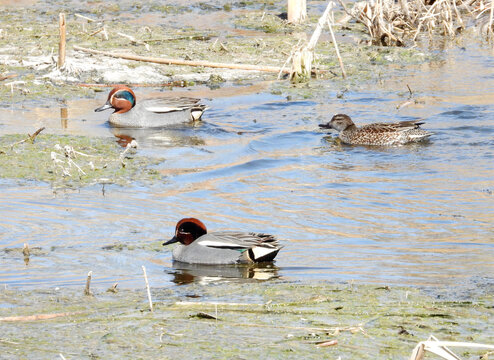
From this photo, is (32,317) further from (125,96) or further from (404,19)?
(404,19)

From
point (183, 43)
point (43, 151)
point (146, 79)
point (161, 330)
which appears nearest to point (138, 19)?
point (183, 43)

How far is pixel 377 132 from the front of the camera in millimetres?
12859

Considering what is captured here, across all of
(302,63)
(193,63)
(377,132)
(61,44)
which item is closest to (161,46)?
(193,63)

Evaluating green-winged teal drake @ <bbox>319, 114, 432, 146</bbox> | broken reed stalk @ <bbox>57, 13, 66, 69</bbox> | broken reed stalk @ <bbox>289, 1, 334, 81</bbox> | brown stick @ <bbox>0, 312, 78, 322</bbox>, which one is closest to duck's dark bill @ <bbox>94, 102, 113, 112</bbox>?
broken reed stalk @ <bbox>57, 13, 66, 69</bbox>

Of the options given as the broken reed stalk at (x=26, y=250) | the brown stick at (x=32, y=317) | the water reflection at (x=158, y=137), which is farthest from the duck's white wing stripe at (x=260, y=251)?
the water reflection at (x=158, y=137)

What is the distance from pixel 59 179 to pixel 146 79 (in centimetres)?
577

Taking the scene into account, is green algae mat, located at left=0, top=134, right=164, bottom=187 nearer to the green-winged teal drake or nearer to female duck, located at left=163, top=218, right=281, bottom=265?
female duck, located at left=163, top=218, right=281, bottom=265

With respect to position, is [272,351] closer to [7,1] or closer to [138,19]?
[138,19]

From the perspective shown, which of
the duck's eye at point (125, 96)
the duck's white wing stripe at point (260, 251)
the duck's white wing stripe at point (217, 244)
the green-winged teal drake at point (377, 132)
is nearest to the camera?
the duck's white wing stripe at point (260, 251)

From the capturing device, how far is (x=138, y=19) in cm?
2069

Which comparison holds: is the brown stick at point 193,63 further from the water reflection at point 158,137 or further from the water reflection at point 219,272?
the water reflection at point 219,272

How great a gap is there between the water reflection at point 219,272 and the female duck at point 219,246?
0.17 ft

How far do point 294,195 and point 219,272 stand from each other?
240 cm

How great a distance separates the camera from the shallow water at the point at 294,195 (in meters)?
7.86
